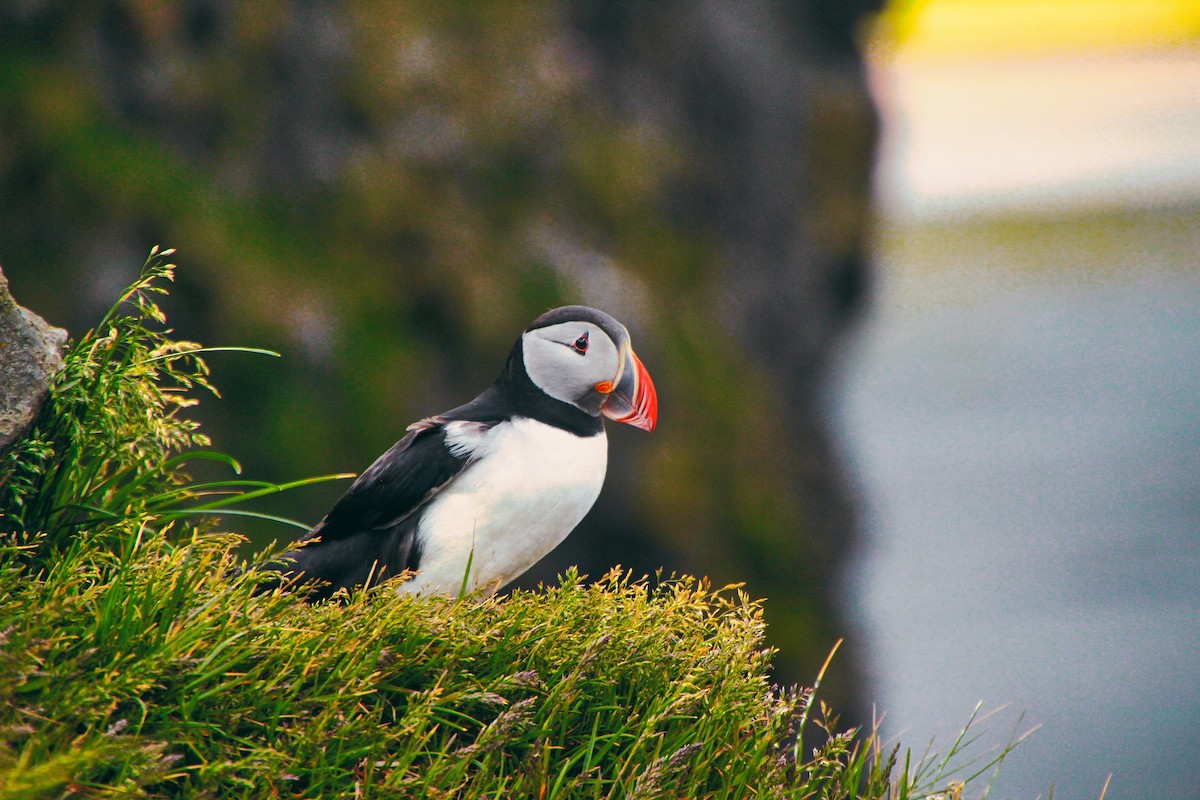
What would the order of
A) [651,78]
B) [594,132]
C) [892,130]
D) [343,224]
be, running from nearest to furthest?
[343,224] < [594,132] < [651,78] < [892,130]

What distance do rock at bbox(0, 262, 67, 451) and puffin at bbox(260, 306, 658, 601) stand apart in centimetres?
77

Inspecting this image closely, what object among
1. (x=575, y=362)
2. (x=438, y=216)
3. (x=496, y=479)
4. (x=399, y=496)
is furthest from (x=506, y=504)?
(x=438, y=216)

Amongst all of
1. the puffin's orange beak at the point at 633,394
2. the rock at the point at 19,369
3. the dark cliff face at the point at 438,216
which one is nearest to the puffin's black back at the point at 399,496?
the puffin's orange beak at the point at 633,394

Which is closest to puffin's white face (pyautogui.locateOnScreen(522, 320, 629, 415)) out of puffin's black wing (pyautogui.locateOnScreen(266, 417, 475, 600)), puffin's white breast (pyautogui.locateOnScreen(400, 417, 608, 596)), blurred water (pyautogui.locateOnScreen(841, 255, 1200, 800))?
puffin's white breast (pyautogui.locateOnScreen(400, 417, 608, 596))

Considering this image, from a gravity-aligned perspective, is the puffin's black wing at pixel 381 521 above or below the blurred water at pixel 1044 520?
above

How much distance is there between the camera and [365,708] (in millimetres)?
2828

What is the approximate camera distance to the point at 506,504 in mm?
3264

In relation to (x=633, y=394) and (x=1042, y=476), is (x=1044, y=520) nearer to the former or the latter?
(x=1042, y=476)

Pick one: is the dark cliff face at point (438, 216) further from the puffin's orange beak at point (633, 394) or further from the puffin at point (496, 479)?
the puffin's orange beak at point (633, 394)

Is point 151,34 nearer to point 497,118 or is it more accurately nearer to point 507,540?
point 497,118

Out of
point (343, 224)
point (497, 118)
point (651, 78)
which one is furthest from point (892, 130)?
point (343, 224)

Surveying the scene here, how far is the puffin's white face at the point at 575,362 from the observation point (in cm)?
317

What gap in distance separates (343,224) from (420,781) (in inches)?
322

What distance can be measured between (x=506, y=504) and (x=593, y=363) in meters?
0.46
